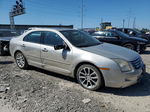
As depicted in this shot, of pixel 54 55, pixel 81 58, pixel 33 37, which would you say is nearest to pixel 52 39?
pixel 54 55

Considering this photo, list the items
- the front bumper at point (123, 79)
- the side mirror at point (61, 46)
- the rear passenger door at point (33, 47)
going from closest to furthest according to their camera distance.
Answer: the front bumper at point (123, 79) → the side mirror at point (61, 46) → the rear passenger door at point (33, 47)

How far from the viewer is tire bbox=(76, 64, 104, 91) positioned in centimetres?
349

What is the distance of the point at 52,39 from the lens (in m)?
4.36

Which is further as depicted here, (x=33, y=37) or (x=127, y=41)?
(x=127, y=41)

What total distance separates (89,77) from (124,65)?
2.90 feet

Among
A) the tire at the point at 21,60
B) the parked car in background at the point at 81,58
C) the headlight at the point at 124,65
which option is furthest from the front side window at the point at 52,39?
the headlight at the point at 124,65

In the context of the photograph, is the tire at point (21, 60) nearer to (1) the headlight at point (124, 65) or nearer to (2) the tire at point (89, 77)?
(2) the tire at point (89, 77)

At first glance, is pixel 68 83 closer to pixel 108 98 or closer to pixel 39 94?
pixel 39 94

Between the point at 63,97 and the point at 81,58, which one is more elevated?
the point at 81,58

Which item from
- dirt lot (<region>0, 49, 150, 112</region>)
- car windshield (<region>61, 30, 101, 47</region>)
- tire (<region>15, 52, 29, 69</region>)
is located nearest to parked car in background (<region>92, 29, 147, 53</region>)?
dirt lot (<region>0, 49, 150, 112</region>)

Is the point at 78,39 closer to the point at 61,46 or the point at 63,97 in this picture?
the point at 61,46

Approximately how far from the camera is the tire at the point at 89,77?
11.5 ft

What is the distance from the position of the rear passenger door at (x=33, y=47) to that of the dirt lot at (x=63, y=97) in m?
0.65

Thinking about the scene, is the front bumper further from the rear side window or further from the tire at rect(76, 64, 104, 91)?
the rear side window
